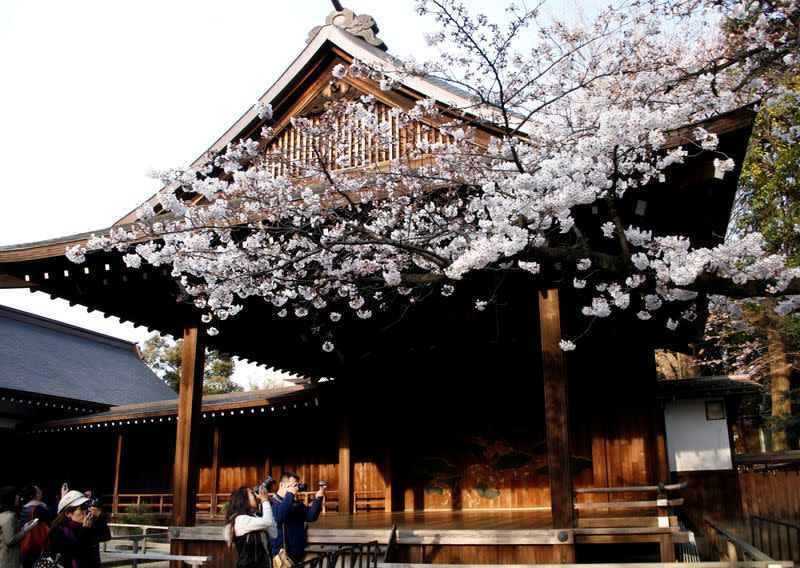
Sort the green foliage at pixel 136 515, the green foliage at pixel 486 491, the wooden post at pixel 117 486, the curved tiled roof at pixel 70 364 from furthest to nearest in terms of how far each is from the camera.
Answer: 1. the curved tiled roof at pixel 70 364
2. the wooden post at pixel 117 486
3. the green foliage at pixel 136 515
4. the green foliage at pixel 486 491

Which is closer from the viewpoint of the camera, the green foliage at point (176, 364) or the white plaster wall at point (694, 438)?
the white plaster wall at point (694, 438)

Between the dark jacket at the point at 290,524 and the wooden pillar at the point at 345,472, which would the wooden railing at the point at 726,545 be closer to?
the dark jacket at the point at 290,524

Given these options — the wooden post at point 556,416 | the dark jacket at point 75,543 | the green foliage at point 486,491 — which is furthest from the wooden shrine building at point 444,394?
the dark jacket at point 75,543

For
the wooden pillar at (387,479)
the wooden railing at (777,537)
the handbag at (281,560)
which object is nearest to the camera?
the handbag at (281,560)

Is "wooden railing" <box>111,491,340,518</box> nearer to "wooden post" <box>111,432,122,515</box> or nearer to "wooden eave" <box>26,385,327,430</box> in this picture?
"wooden post" <box>111,432,122,515</box>

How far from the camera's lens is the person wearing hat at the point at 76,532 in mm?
4625

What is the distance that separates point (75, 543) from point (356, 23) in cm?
894

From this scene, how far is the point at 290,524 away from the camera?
6.11 m

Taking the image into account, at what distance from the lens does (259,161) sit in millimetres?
7699

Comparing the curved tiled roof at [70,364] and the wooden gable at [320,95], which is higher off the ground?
the wooden gable at [320,95]

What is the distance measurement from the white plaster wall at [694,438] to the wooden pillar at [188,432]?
25.7 ft

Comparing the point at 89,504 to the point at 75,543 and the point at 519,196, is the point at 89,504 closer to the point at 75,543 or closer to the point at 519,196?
the point at 75,543

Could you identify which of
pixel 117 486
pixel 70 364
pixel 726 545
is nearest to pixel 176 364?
pixel 70 364

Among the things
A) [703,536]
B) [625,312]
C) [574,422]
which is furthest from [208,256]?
[703,536]
